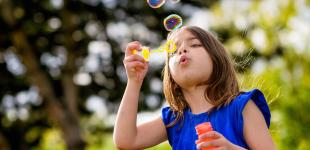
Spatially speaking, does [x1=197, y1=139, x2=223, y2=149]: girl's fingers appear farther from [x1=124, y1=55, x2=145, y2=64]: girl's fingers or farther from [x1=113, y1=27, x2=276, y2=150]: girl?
[x1=124, y1=55, x2=145, y2=64]: girl's fingers

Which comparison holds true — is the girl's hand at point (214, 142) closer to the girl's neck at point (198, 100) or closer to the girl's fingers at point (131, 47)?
the girl's neck at point (198, 100)

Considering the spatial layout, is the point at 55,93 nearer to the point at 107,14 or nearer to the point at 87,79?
the point at 87,79

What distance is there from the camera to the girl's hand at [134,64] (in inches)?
91.7

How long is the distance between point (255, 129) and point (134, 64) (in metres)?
0.51

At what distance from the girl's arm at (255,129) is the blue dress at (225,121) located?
19 millimetres

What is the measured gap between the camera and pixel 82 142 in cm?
1273

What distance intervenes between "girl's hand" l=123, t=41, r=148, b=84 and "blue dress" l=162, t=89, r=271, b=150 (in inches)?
8.7

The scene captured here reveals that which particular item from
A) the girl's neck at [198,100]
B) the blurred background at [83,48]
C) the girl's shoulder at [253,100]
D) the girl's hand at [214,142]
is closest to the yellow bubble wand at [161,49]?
the girl's neck at [198,100]

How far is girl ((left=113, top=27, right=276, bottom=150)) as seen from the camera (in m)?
2.12

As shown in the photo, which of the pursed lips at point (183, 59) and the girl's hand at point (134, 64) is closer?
the pursed lips at point (183, 59)

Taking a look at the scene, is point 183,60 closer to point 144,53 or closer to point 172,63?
point 172,63

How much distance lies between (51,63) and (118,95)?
1.71 metres

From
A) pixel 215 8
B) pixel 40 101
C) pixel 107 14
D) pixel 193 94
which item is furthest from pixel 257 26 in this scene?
pixel 193 94

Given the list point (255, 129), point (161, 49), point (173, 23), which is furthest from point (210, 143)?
point (173, 23)
